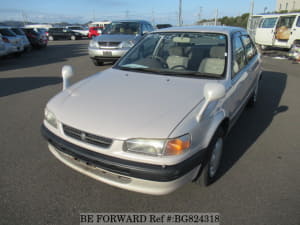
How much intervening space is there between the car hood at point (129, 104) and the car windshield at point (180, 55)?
0.27m

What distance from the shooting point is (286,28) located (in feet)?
39.9

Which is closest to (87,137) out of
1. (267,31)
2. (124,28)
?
(124,28)

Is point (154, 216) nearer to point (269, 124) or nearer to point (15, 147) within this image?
point (15, 147)

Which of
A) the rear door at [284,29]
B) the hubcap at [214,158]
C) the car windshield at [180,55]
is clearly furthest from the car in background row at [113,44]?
the rear door at [284,29]

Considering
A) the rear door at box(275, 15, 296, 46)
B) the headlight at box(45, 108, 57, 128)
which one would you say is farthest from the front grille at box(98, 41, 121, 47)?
the rear door at box(275, 15, 296, 46)

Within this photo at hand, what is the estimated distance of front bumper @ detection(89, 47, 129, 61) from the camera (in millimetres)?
8367

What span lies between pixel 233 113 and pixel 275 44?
12.0 metres

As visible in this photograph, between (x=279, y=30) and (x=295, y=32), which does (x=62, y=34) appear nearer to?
(x=279, y=30)

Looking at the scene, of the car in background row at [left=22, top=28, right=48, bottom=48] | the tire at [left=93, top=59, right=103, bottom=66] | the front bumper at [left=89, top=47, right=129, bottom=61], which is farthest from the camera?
the car in background row at [left=22, top=28, right=48, bottom=48]

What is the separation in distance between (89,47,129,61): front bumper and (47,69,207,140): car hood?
5729 mm

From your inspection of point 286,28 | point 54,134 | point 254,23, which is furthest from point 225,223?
point 254,23

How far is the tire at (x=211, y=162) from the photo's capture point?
2197 millimetres

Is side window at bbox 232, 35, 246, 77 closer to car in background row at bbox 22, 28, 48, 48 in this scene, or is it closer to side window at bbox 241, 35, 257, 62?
side window at bbox 241, 35, 257, 62

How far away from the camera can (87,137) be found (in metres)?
1.98
